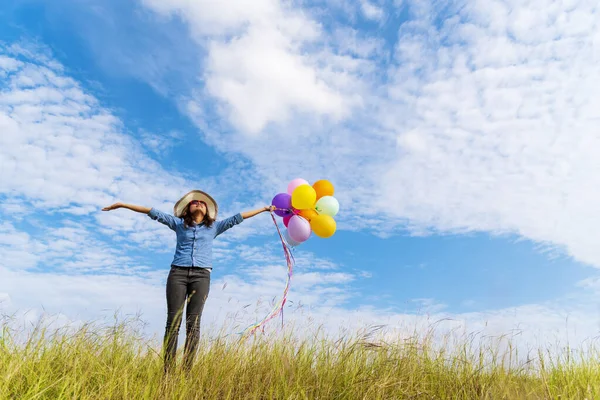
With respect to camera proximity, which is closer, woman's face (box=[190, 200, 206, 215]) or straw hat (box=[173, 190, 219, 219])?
woman's face (box=[190, 200, 206, 215])

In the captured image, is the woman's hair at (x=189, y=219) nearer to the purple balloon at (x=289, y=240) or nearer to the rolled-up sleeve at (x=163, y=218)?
the rolled-up sleeve at (x=163, y=218)

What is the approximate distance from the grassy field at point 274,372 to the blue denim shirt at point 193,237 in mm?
989

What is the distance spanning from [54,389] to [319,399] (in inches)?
95.4

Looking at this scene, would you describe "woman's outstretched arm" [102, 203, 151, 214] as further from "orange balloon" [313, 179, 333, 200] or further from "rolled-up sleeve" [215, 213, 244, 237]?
"orange balloon" [313, 179, 333, 200]

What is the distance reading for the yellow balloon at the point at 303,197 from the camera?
275 inches

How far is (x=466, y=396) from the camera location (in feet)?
15.3

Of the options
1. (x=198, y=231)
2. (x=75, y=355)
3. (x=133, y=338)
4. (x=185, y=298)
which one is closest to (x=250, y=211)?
(x=198, y=231)

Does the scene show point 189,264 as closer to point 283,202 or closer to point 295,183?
point 283,202

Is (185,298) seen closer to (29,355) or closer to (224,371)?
(224,371)

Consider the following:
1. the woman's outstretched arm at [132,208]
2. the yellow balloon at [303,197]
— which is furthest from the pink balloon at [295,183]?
the woman's outstretched arm at [132,208]

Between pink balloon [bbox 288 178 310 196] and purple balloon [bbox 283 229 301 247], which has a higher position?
pink balloon [bbox 288 178 310 196]

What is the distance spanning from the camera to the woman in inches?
218

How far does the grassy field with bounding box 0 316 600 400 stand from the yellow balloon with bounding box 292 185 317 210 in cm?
199

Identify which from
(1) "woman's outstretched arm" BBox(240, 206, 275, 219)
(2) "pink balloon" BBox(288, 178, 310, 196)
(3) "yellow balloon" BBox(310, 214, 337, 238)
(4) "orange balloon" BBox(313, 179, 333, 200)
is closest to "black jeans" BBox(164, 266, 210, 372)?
(1) "woman's outstretched arm" BBox(240, 206, 275, 219)
